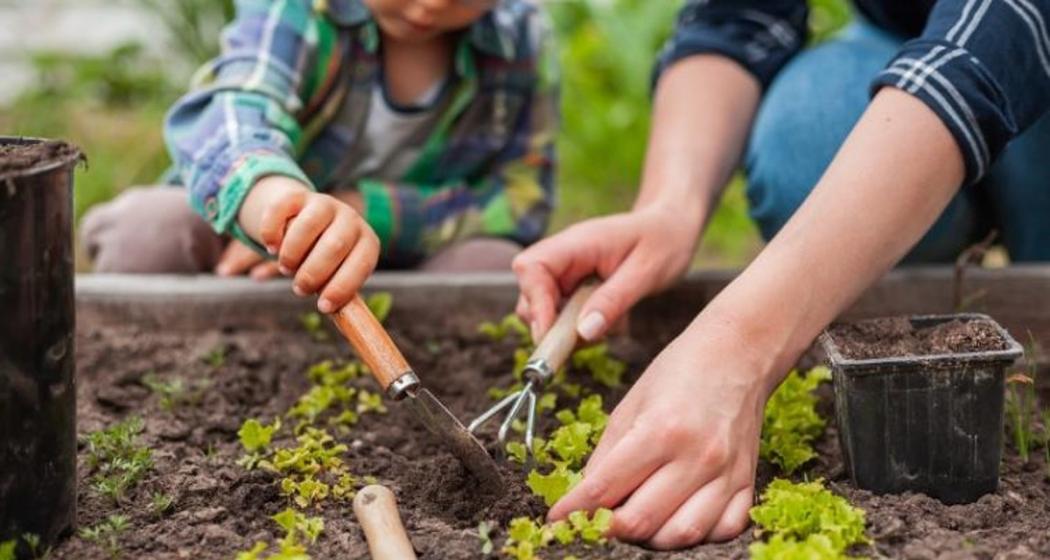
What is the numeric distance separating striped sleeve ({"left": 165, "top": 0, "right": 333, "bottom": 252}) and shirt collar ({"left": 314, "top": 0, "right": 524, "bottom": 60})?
0.15 ft

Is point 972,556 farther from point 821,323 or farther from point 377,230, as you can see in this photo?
point 377,230

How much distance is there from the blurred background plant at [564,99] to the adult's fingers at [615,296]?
1654mm

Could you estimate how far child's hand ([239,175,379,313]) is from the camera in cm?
201

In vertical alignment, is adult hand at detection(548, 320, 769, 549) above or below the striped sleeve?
below

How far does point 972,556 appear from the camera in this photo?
1823 mm

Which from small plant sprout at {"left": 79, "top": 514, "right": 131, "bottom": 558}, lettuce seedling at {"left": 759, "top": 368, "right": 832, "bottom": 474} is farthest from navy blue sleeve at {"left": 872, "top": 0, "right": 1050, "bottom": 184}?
small plant sprout at {"left": 79, "top": 514, "right": 131, "bottom": 558}

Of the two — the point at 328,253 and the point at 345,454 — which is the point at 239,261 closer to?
the point at 345,454

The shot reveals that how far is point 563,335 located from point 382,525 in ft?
1.87

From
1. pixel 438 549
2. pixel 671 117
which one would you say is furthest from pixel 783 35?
pixel 438 549

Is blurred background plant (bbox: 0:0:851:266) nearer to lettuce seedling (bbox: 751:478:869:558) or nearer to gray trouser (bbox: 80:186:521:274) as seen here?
gray trouser (bbox: 80:186:521:274)

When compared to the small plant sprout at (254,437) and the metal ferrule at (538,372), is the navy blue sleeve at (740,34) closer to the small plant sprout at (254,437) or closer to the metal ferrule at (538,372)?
the metal ferrule at (538,372)

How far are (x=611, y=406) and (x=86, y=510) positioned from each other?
0.93m

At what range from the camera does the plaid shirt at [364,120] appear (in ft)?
8.58

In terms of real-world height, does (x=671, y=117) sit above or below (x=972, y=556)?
above
